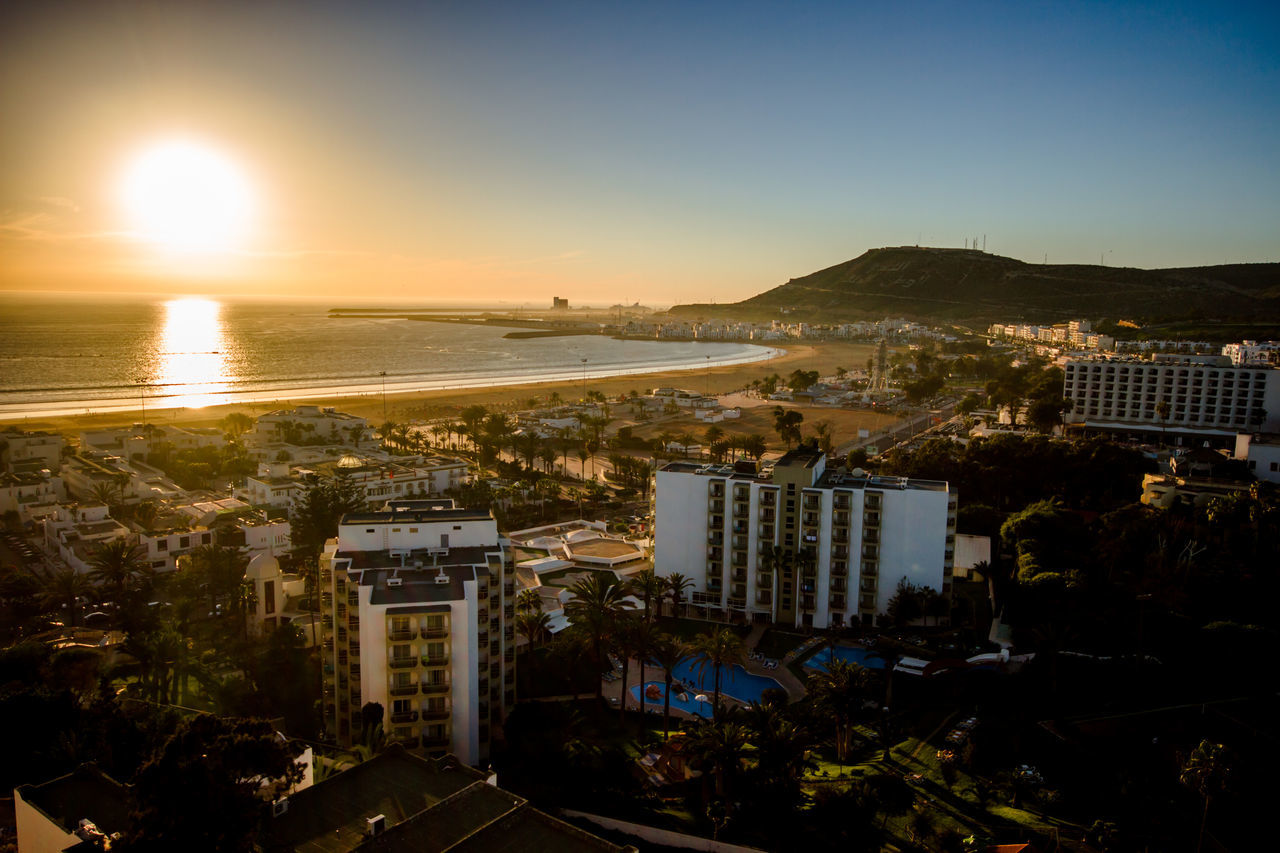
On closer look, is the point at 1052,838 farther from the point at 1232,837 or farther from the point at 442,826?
the point at 442,826

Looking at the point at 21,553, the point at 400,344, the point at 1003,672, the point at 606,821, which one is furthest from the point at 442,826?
the point at 400,344

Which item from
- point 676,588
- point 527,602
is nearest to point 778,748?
point 527,602

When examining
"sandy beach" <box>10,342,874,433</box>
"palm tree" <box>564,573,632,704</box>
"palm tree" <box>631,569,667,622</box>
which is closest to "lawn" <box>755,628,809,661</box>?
"palm tree" <box>631,569,667,622</box>

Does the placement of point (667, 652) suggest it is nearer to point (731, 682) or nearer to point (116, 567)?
point (731, 682)

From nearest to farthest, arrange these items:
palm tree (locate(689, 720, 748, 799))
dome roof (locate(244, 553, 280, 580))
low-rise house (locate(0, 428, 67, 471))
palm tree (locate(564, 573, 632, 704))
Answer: palm tree (locate(689, 720, 748, 799))
palm tree (locate(564, 573, 632, 704))
dome roof (locate(244, 553, 280, 580))
low-rise house (locate(0, 428, 67, 471))

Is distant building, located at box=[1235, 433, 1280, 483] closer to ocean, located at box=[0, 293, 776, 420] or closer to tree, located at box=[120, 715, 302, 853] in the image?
tree, located at box=[120, 715, 302, 853]

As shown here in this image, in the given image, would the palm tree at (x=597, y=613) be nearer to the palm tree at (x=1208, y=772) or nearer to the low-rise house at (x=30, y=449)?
the palm tree at (x=1208, y=772)
